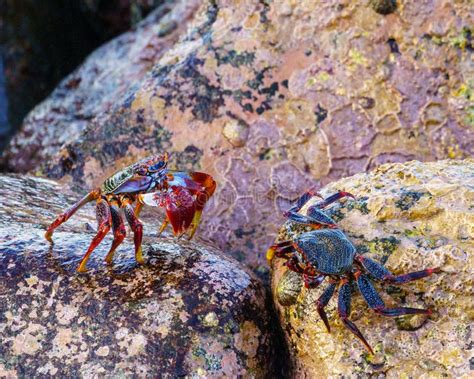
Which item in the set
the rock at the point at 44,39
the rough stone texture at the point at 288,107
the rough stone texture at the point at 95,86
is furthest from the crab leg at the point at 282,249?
the rock at the point at 44,39

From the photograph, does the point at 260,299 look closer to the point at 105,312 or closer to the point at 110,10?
the point at 105,312

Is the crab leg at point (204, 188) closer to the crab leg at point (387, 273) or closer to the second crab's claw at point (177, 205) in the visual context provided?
the second crab's claw at point (177, 205)

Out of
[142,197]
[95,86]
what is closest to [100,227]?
[142,197]

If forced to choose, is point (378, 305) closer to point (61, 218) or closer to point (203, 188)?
point (203, 188)

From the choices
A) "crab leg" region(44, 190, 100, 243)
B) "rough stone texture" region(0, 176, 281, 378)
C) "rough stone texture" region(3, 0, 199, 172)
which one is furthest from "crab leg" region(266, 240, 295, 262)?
"rough stone texture" region(3, 0, 199, 172)

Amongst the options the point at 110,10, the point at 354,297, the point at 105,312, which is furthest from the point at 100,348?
the point at 110,10

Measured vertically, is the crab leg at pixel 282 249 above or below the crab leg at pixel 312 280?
above
